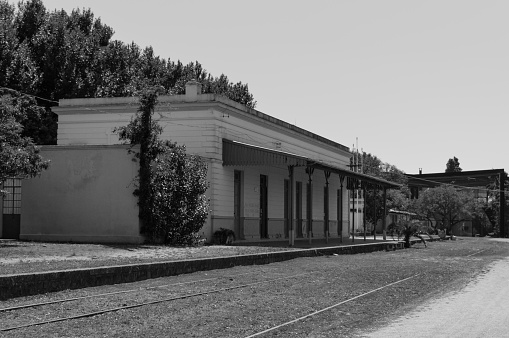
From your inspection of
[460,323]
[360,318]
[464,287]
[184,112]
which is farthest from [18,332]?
[184,112]

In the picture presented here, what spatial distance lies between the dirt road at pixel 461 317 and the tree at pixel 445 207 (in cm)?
5700

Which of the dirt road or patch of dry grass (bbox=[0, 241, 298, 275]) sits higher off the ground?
patch of dry grass (bbox=[0, 241, 298, 275])

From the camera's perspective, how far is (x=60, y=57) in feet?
133

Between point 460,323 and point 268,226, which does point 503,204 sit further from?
point 460,323

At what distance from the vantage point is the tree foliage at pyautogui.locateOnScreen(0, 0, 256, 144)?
38.2 m

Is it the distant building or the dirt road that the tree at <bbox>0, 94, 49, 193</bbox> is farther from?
the distant building

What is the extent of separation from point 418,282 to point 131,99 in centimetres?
1799

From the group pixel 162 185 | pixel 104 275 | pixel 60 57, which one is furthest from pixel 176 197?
pixel 60 57

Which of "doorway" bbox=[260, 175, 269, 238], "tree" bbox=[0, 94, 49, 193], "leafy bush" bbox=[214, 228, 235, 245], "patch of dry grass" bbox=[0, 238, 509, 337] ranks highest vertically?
"tree" bbox=[0, 94, 49, 193]

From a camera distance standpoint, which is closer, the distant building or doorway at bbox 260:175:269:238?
doorway at bbox 260:175:269:238

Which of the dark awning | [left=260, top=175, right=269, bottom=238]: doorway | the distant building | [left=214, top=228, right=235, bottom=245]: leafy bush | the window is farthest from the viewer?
the distant building

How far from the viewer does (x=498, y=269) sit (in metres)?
21.4

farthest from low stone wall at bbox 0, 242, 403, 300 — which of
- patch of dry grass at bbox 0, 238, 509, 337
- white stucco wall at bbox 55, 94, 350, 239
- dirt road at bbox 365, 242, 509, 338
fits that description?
white stucco wall at bbox 55, 94, 350, 239

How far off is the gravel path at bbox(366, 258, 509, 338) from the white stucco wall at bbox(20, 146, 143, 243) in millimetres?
12855
